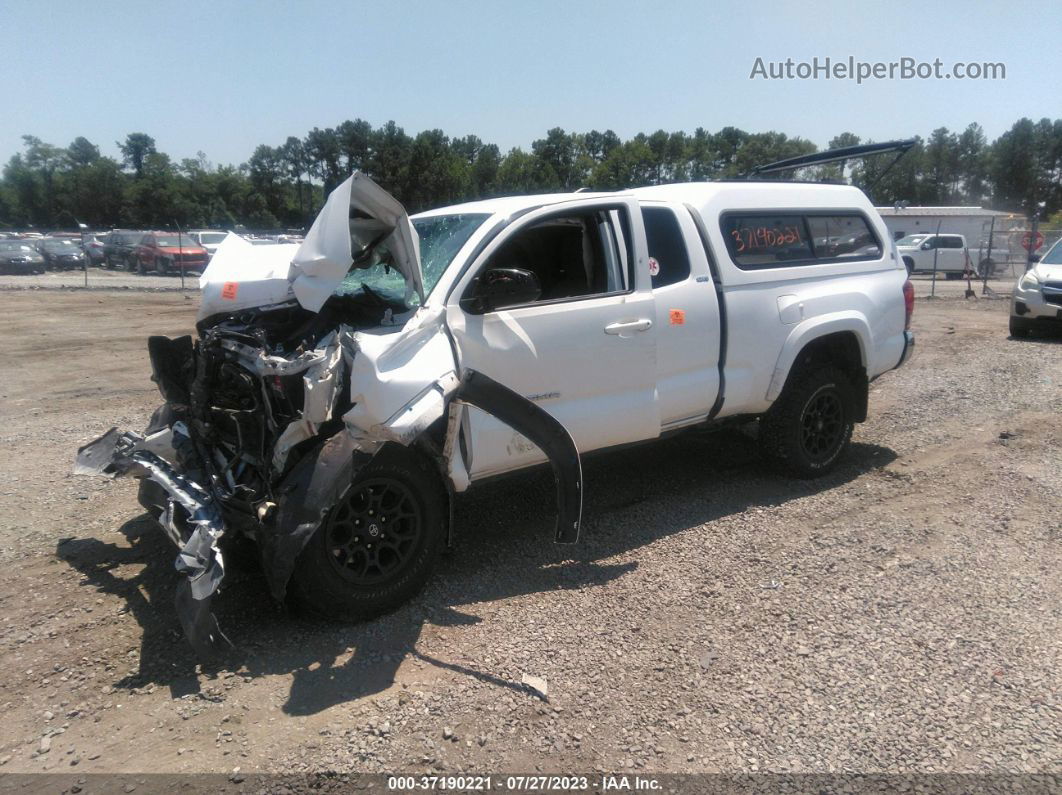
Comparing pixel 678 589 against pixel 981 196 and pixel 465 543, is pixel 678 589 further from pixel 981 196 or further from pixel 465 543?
pixel 981 196

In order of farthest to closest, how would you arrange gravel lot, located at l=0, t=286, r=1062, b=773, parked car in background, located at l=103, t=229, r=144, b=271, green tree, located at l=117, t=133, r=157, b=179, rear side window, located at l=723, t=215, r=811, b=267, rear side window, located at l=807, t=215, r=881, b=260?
green tree, located at l=117, t=133, r=157, b=179 < parked car in background, located at l=103, t=229, r=144, b=271 < rear side window, located at l=807, t=215, r=881, b=260 < rear side window, located at l=723, t=215, r=811, b=267 < gravel lot, located at l=0, t=286, r=1062, b=773

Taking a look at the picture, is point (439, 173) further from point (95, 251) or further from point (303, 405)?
point (303, 405)

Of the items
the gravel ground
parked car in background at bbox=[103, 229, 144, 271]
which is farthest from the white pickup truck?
parked car in background at bbox=[103, 229, 144, 271]

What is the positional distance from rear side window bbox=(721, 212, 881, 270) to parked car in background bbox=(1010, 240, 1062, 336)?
7888mm

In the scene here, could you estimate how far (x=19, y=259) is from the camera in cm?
2894

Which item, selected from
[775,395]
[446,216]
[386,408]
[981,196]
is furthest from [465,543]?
[981,196]

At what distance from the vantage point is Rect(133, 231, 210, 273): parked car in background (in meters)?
29.1

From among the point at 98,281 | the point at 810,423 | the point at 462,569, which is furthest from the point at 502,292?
the point at 98,281

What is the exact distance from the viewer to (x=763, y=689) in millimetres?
3344

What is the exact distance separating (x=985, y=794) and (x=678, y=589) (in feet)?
5.66

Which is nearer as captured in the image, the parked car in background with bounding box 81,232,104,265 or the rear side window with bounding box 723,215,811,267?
the rear side window with bounding box 723,215,811,267

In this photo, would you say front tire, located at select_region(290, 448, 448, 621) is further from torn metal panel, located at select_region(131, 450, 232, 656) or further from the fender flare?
the fender flare

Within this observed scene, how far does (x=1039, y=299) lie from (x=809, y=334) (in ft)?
29.6

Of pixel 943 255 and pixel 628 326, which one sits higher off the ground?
pixel 628 326
